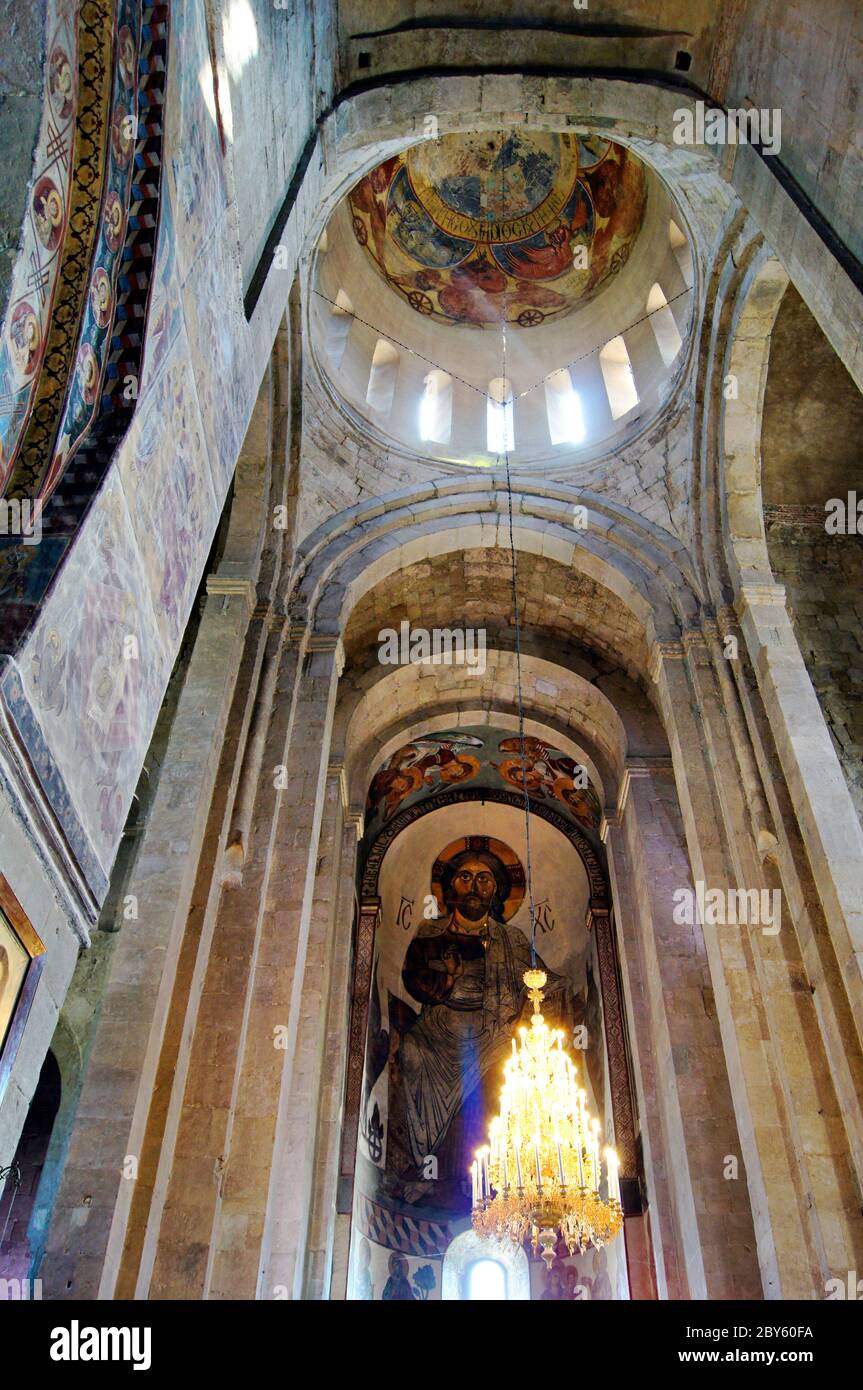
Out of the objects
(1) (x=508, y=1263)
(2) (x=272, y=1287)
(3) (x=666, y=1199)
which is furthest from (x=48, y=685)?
(1) (x=508, y=1263)

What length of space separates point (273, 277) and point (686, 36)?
4.06 meters

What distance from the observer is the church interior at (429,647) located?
13.7ft

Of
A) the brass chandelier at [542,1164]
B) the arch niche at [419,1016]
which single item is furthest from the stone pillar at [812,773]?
the arch niche at [419,1016]

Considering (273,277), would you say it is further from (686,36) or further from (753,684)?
(753,684)

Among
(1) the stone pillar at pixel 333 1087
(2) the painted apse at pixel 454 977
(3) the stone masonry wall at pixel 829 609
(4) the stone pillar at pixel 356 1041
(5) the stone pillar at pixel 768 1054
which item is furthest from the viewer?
(2) the painted apse at pixel 454 977

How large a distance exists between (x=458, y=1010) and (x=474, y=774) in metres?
3.87

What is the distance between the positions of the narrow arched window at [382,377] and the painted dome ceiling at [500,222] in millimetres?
847

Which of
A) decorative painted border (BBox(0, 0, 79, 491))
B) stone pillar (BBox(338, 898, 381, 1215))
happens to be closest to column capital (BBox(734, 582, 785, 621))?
stone pillar (BBox(338, 898, 381, 1215))

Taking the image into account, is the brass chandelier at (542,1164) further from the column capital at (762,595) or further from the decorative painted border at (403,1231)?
the column capital at (762,595)

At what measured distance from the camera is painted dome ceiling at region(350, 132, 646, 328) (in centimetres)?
1310

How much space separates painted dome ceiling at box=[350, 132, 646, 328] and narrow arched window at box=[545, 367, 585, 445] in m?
1.16

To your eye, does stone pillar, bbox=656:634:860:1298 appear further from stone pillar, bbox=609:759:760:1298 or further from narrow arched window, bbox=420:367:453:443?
narrow arched window, bbox=420:367:453:443

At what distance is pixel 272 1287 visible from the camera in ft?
27.2

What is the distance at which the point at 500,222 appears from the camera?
45.2 ft
